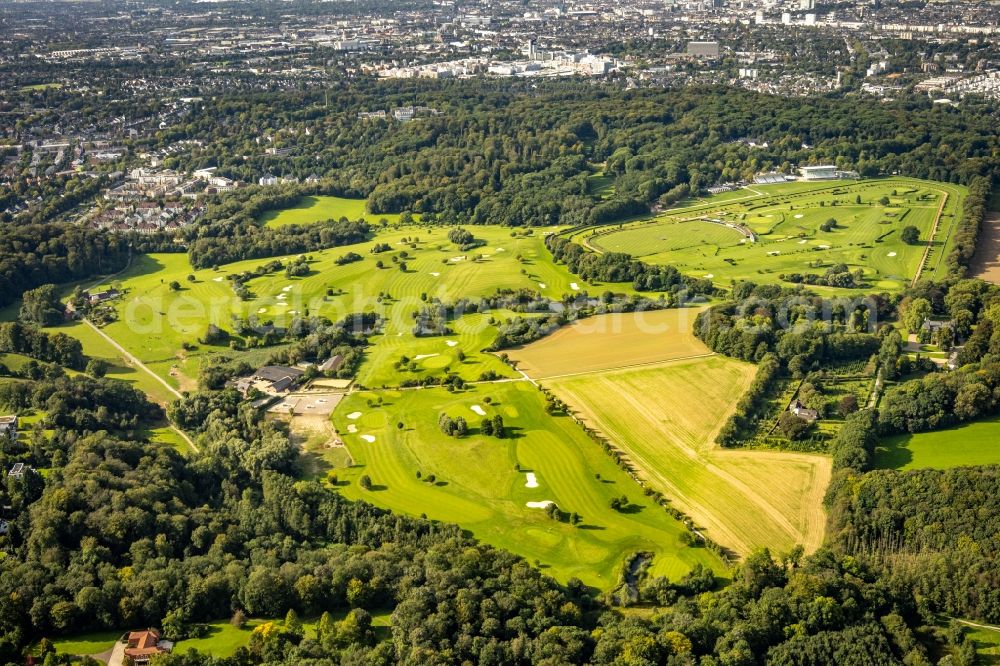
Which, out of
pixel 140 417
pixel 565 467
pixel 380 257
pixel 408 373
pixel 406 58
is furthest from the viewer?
pixel 406 58

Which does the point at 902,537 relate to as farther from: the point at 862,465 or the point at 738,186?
the point at 738,186

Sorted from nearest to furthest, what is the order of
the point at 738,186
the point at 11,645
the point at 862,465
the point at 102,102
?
1. the point at 11,645
2. the point at 862,465
3. the point at 738,186
4. the point at 102,102

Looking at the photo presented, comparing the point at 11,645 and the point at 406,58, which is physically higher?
the point at 406,58

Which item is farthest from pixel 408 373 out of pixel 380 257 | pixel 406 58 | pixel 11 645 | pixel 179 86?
pixel 406 58

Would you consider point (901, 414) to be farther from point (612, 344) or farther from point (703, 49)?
point (703, 49)

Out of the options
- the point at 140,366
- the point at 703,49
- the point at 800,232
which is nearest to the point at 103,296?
the point at 140,366

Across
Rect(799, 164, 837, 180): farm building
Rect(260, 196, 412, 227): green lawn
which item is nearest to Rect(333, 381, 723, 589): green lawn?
Rect(260, 196, 412, 227): green lawn
